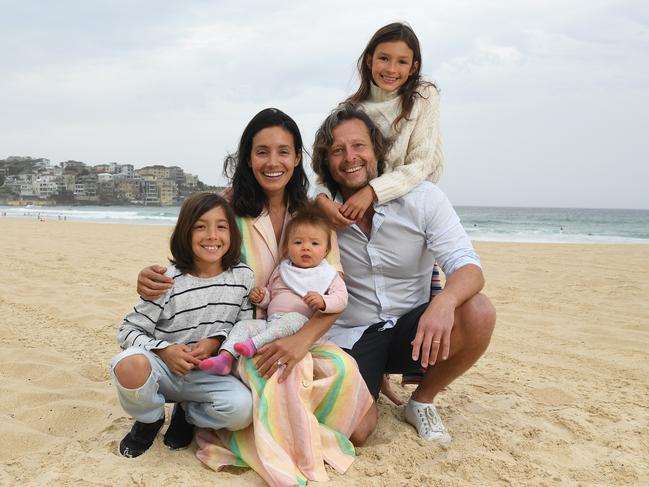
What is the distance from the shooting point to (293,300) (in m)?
2.59

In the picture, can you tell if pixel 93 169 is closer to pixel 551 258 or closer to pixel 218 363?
pixel 551 258

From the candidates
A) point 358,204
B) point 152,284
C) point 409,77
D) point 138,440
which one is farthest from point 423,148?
point 138,440

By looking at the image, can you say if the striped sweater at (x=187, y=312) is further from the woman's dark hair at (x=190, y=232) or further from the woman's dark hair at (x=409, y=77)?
the woman's dark hair at (x=409, y=77)

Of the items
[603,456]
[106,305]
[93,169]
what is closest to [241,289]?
[603,456]

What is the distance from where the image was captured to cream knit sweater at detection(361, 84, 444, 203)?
3.12 meters

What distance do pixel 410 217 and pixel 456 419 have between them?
1.09m

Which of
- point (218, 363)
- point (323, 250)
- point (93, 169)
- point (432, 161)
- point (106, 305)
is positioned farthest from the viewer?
point (93, 169)

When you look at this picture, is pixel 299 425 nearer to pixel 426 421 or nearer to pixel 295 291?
pixel 295 291

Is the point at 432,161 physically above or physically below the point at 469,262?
above

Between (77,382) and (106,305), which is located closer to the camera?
(77,382)

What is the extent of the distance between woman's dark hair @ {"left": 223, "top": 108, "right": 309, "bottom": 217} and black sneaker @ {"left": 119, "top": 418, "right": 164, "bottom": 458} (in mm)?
1110

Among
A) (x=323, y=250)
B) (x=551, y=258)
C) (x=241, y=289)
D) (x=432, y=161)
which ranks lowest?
(x=551, y=258)

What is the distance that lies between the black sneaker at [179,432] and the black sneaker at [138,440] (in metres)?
0.08

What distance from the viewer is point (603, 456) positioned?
96.2 inches
